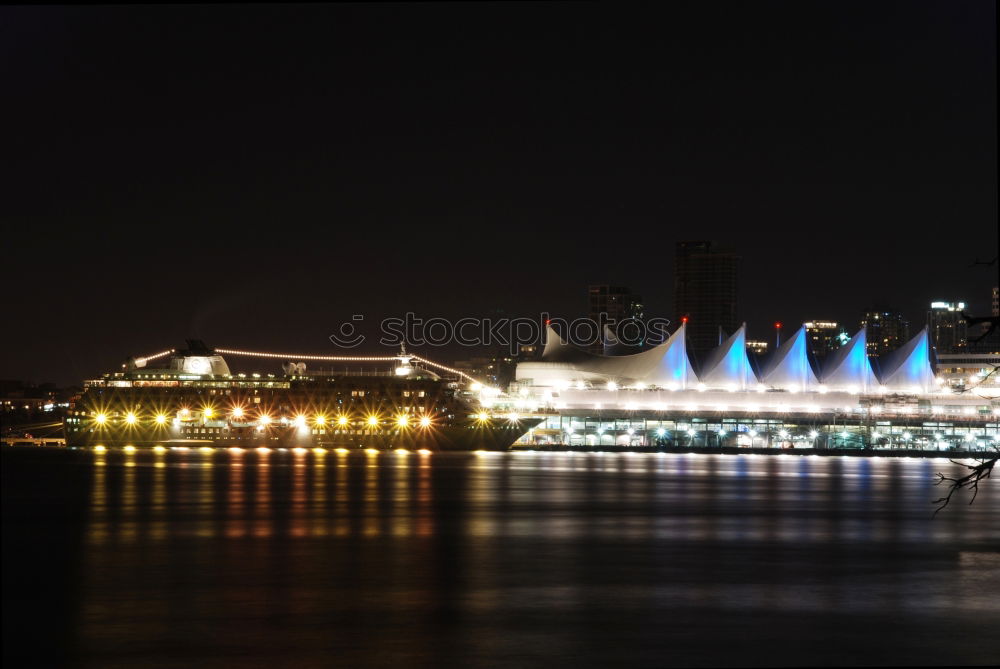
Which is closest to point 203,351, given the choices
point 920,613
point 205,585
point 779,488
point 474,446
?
point 474,446

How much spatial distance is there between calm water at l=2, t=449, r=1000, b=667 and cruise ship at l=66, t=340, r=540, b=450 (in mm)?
28117

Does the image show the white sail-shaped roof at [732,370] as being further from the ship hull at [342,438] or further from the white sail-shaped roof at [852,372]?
the ship hull at [342,438]

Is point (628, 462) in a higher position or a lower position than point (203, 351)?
lower

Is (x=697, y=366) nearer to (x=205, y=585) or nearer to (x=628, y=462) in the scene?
(x=628, y=462)

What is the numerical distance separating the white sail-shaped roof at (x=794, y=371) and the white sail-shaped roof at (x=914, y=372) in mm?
5498

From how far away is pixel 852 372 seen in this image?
74.6 meters

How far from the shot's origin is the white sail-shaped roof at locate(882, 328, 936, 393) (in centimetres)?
7544

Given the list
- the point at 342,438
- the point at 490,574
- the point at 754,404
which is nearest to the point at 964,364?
the point at 754,404

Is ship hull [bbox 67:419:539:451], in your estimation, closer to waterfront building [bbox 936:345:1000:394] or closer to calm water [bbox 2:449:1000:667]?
calm water [bbox 2:449:1000:667]

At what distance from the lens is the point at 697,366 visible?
75.8m

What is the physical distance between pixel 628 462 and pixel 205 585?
138 ft

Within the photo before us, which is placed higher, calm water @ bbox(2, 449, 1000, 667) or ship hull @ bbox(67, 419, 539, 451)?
ship hull @ bbox(67, 419, 539, 451)

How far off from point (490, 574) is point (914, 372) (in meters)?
62.4

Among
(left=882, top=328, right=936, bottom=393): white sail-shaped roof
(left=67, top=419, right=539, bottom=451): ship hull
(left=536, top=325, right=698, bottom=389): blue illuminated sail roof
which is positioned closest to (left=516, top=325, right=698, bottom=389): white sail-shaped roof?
(left=536, top=325, right=698, bottom=389): blue illuminated sail roof
